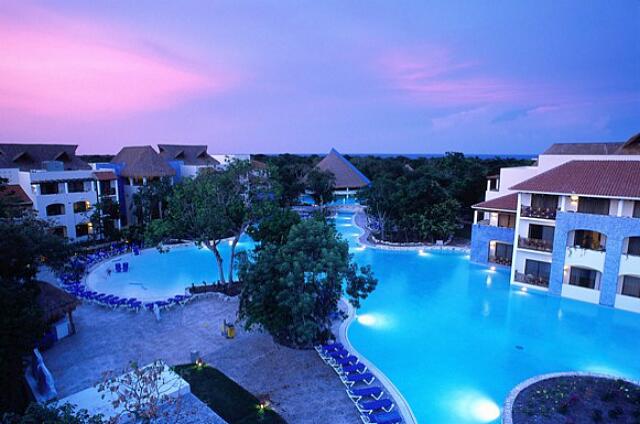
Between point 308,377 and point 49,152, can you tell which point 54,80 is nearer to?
point 49,152

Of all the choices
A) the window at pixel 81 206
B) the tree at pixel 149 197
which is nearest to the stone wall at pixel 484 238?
the tree at pixel 149 197

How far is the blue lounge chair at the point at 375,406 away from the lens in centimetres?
976

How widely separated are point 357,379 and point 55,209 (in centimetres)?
2727

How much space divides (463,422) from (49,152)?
121 ft

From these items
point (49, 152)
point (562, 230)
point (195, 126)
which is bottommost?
point (562, 230)

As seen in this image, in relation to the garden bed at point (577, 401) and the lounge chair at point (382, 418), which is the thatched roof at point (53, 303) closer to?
the lounge chair at point (382, 418)

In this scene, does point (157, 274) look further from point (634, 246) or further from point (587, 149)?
point (587, 149)

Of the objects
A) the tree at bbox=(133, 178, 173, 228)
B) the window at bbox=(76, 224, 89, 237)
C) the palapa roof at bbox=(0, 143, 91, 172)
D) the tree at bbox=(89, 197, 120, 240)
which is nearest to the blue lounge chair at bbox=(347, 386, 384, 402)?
the tree at bbox=(133, 178, 173, 228)

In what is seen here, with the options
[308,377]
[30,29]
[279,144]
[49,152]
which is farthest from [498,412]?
[279,144]

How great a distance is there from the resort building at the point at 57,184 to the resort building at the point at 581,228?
29.5m

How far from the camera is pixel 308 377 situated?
1147cm

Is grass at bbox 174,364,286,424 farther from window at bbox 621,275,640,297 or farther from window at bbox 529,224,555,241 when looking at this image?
window at bbox 529,224,555,241

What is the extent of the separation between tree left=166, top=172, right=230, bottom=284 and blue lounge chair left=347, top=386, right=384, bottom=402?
10.8 metres

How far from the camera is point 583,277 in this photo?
1855cm
